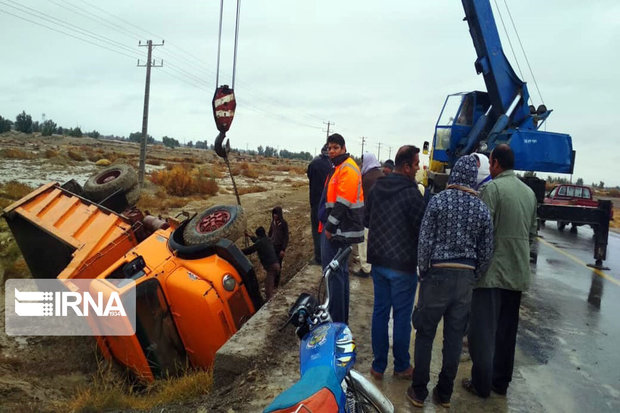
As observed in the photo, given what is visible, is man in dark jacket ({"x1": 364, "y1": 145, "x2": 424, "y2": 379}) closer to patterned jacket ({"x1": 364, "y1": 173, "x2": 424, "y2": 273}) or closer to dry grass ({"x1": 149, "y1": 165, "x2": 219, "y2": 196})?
patterned jacket ({"x1": 364, "y1": 173, "x2": 424, "y2": 273})

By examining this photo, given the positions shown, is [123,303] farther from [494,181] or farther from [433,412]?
[494,181]

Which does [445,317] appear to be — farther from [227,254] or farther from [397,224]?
[227,254]

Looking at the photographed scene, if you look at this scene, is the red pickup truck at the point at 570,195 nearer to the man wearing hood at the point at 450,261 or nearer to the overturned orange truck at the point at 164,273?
the overturned orange truck at the point at 164,273

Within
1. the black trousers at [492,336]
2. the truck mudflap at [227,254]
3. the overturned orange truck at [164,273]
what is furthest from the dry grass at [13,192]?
the black trousers at [492,336]

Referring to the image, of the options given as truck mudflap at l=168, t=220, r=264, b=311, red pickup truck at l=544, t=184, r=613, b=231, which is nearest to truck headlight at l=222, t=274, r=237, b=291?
truck mudflap at l=168, t=220, r=264, b=311

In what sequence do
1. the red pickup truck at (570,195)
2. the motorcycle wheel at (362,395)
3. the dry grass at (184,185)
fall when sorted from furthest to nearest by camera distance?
the dry grass at (184,185) < the red pickup truck at (570,195) < the motorcycle wheel at (362,395)

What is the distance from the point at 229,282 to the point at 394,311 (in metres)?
1.98

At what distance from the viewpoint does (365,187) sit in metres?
6.62

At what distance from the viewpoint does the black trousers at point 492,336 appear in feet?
11.7

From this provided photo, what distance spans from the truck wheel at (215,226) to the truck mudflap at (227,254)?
0.31ft

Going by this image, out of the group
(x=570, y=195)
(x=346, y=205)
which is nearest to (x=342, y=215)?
(x=346, y=205)

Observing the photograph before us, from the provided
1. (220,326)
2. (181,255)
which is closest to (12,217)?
(181,255)

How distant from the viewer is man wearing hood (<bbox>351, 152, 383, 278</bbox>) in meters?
6.59

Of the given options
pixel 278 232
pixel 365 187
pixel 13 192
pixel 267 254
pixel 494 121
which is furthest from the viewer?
pixel 13 192
